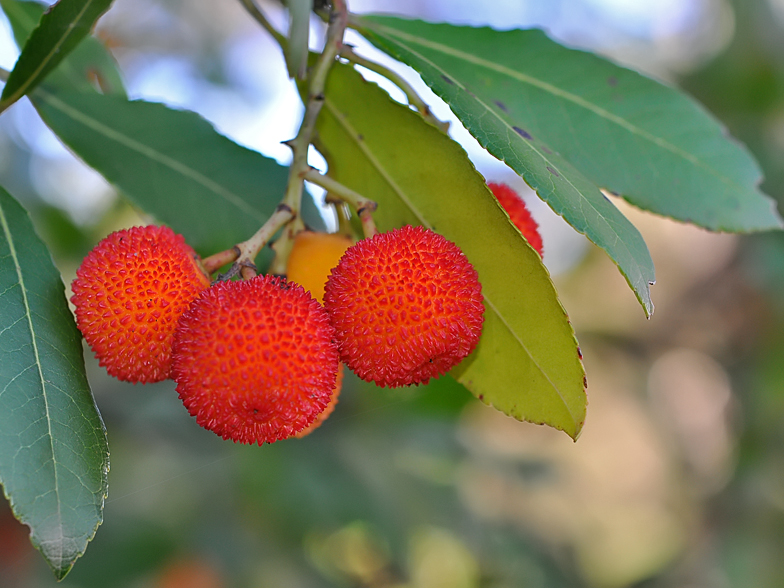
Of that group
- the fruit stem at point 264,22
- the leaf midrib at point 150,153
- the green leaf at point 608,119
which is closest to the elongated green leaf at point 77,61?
the leaf midrib at point 150,153

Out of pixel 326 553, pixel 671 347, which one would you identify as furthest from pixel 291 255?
pixel 671 347

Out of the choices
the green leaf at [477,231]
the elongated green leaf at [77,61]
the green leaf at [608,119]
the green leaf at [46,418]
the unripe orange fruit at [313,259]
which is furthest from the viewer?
the elongated green leaf at [77,61]

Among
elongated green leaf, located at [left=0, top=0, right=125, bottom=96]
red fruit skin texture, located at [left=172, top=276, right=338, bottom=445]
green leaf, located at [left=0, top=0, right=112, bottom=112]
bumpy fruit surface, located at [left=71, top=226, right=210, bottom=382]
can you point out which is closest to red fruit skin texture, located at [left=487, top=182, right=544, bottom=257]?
red fruit skin texture, located at [left=172, top=276, right=338, bottom=445]

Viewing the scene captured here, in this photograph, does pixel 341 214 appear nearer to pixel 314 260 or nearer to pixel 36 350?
pixel 314 260

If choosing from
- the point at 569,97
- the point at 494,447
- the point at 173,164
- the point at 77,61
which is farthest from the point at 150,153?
the point at 494,447

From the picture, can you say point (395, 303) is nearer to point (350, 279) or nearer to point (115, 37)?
point (350, 279)

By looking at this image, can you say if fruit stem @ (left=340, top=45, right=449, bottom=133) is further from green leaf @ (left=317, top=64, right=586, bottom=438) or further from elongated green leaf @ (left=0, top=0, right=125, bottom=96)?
elongated green leaf @ (left=0, top=0, right=125, bottom=96)

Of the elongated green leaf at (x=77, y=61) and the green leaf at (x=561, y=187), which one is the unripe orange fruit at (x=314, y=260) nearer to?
the green leaf at (x=561, y=187)
